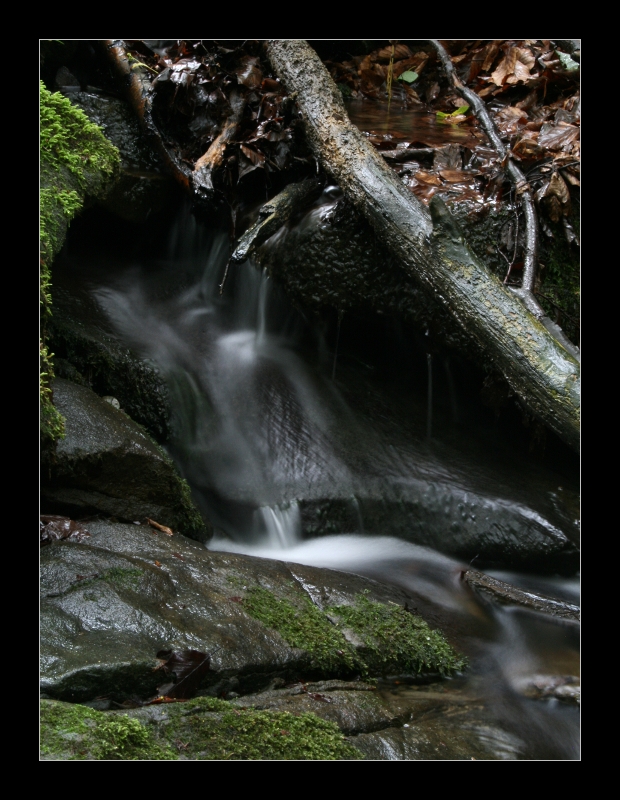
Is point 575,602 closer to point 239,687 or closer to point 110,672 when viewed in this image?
point 239,687

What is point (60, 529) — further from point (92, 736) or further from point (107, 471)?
point (92, 736)

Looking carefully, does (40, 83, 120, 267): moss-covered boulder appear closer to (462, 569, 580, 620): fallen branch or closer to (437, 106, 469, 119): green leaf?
(462, 569, 580, 620): fallen branch

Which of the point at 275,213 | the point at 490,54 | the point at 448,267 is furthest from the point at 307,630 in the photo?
the point at 490,54

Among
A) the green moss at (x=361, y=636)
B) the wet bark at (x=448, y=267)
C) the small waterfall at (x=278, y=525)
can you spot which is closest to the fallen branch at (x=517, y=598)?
the green moss at (x=361, y=636)

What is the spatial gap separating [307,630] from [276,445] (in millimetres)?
1906

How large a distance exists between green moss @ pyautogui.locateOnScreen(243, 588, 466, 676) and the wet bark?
3.98 ft

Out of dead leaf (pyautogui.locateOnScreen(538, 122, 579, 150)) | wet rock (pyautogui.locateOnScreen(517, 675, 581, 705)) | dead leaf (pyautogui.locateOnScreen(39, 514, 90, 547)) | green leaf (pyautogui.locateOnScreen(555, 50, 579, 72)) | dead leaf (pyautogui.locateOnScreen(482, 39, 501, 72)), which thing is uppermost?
dead leaf (pyautogui.locateOnScreen(482, 39, 501, 72))

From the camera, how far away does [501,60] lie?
6.84 meters

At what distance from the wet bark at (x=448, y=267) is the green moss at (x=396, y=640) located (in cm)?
119

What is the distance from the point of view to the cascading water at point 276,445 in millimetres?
3309

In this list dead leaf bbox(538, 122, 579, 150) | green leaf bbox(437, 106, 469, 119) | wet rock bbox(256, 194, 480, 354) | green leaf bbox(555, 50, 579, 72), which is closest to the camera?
wet rock bbox(256, 194, 480, 354)

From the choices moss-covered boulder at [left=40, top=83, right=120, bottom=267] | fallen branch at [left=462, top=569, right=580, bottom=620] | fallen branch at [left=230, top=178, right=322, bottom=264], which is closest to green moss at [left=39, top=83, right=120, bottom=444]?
moss-covered boulder at [left=40, top=83, right=120, bottom=267]

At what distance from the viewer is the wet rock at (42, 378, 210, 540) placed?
3074mm

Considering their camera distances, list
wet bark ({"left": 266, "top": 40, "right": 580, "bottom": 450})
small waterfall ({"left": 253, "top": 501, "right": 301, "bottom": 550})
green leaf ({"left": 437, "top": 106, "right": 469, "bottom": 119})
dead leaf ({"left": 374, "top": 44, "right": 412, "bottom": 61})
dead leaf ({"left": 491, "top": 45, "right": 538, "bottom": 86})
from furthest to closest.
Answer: dead leaf ({"left": 374, "top": 44, "right": 412, "bottom": 61})
green leaf ({"left": 437, "top": 106, "right": 469, "bottom": 119})
dead leaf ({"left": 491, "top": 45, "right": 538, "bottom": 86})
small waterfall ({"left": 253, "top": 501, "right": 301, "bottom": 550})
wet bark ({"left": 266, "top": 40, "right": 580, "bottom": 450})
